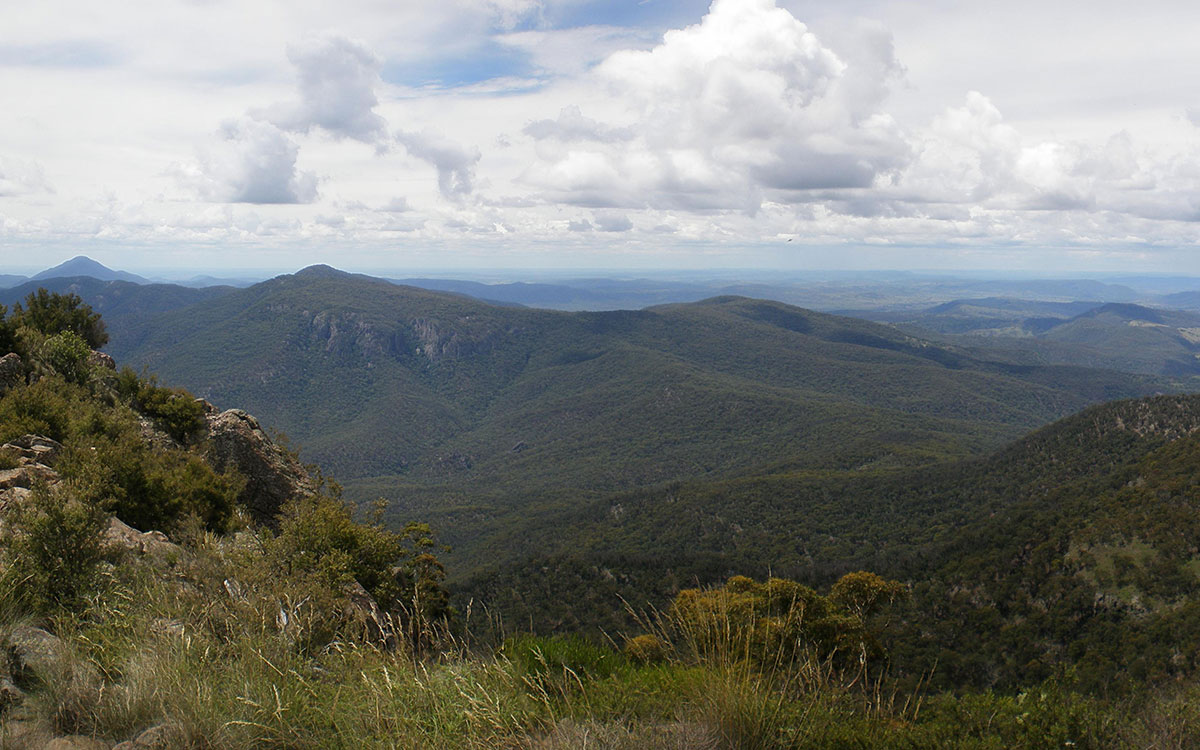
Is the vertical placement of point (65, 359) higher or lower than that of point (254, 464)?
higher

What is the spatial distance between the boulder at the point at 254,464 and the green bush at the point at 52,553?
41.5 feet

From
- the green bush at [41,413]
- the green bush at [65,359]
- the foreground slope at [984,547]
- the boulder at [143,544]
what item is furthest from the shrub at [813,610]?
the green bush at [65,359]

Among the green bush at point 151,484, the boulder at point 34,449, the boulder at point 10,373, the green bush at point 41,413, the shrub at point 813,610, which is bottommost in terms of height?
the shrub at point 813,610

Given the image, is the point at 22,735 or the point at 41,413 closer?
the point at 22,735

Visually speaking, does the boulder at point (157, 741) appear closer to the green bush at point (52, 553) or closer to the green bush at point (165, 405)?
the green bush at point (52, 553)

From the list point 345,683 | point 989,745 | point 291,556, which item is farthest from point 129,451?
point 989,745

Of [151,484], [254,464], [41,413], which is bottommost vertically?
[254,464]

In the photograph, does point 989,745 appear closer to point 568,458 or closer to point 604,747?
point 604,747

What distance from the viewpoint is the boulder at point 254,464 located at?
64.9ft

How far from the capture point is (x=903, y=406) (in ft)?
605

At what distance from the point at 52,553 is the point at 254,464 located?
1466 centimetres

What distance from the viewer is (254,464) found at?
805 inches

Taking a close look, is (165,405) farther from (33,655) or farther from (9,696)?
(9,696)

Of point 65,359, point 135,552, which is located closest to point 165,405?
point 65,359
